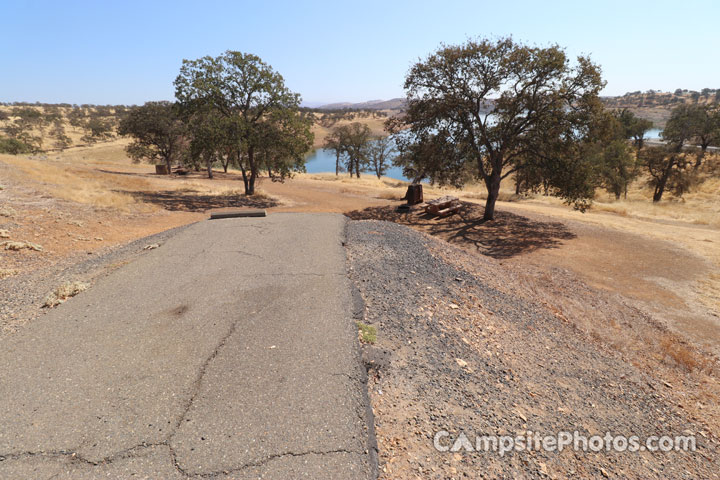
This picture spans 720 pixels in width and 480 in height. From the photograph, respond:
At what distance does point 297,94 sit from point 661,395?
2541 centimetres

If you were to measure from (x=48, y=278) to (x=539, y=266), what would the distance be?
15.8 m

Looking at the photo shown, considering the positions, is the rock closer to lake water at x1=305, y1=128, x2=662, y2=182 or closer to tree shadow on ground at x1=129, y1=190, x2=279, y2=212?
tree shadow on ground at x1=129, y1=190, x2=279, y2=212

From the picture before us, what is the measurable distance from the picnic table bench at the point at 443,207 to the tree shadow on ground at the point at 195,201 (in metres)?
11.1

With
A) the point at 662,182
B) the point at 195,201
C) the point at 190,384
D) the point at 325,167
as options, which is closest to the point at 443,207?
the point at 195,201

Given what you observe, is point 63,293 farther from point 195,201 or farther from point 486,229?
point 486,229

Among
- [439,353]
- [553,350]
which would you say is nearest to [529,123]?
[553,350]

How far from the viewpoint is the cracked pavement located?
10.5ft

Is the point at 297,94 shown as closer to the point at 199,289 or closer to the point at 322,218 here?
the point at 322,218

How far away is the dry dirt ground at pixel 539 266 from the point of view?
6.29 metres

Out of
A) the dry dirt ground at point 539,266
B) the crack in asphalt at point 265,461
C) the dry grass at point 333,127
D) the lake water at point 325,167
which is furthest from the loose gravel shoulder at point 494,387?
the dry grass at point 333,127

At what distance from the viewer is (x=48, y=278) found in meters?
7.85

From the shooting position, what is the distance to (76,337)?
5074 millimetres

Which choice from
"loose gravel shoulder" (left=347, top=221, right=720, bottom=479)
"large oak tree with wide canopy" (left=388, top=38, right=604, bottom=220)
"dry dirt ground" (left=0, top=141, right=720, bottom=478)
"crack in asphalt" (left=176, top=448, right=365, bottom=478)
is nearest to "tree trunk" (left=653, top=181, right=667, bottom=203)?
"dry dirt ground" (left=0, top=141, right=720, bottom=478)

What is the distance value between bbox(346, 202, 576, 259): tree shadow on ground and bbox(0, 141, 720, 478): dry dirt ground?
114 mm
